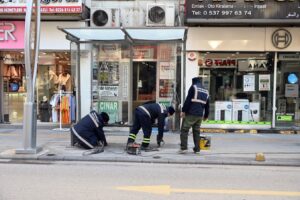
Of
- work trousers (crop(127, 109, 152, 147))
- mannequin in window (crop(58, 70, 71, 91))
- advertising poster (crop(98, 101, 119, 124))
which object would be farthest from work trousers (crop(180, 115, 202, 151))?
mannequin in window (crop(58, 70, 71, 91))

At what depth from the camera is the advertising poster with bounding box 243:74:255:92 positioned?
13.8 meters

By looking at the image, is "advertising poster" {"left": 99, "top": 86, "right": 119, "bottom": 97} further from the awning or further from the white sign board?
the white sign board

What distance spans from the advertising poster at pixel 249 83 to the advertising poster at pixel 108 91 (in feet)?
13.8

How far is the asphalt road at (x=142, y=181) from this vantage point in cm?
641

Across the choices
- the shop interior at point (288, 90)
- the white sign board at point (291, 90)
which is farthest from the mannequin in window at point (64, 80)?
the white sign board at point (291, 90)

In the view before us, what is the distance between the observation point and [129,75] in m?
13.2

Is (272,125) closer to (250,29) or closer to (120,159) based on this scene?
(250,29)

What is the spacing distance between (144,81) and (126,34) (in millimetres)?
3253

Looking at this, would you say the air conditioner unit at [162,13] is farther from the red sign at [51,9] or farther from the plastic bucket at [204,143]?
the plastic bucket at [204,143]

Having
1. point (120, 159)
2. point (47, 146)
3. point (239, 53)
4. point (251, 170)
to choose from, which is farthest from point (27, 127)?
point (239, 53)

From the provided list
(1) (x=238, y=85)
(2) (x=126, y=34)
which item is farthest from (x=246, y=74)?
(2) (x=126, y=34)

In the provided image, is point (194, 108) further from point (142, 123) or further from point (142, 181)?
point (142, 181)

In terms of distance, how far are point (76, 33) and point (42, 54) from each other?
12.1 feet

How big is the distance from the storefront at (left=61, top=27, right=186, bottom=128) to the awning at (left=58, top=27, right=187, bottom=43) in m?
0.23
